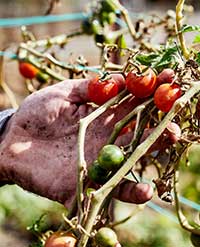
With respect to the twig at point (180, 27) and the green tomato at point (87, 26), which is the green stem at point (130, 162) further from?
the green tomato at point (87, 26)

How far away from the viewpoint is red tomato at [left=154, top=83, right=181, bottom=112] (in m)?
1.08

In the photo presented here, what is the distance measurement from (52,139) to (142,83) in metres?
0.27

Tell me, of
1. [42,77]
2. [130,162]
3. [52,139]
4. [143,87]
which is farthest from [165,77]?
[42,77]

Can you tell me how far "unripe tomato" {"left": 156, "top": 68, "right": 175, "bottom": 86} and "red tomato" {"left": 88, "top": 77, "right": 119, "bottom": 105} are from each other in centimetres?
7

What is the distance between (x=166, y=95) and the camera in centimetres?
108

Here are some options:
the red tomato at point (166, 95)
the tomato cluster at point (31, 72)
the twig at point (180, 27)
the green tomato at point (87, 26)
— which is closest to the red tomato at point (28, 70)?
the tomato cluster at point (31, 72)

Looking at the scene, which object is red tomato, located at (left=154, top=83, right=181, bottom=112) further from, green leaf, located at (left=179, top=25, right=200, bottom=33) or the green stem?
green leaf, located at (left=179, top=25, right=200, bottom=33)

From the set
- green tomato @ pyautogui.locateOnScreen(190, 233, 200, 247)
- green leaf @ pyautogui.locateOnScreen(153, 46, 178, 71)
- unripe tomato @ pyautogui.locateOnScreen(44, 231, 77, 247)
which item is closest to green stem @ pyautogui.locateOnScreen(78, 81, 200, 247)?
unripe tomato @ pyautogui.locateOnScreen(44, 231, 77, 247)

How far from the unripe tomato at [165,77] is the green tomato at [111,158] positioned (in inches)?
5.5

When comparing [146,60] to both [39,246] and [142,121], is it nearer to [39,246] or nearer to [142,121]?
[142,121]

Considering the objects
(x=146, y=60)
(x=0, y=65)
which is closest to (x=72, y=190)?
(x=146, y=60)

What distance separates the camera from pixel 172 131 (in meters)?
1.11

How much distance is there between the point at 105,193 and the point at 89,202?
0.02 metres

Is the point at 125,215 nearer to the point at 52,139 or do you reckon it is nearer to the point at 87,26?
the point at 87,26
